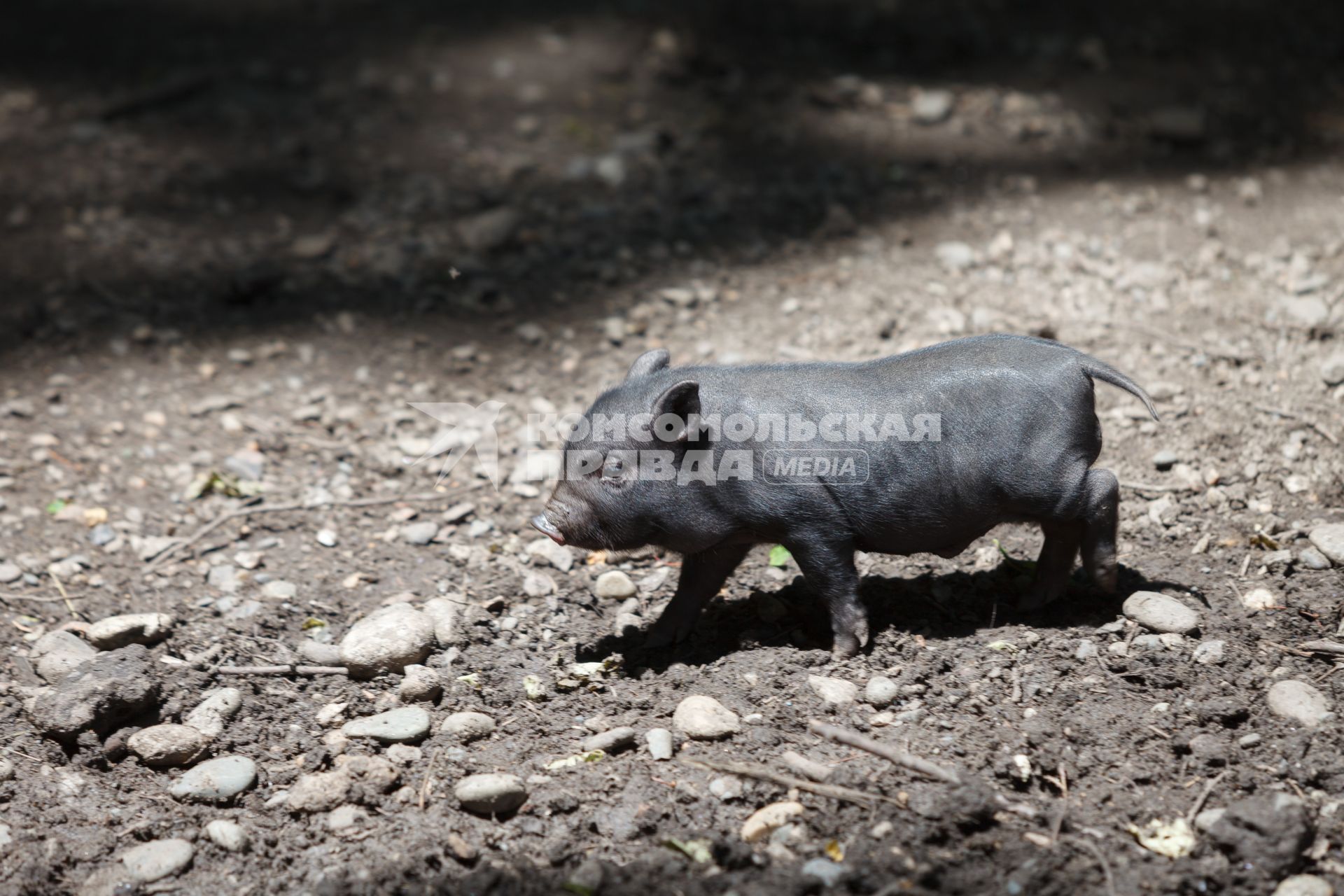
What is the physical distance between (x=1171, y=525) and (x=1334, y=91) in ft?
16.2

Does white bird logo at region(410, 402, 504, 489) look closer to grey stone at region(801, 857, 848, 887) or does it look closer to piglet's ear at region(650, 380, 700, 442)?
piglet's ear at region(650, 380, 700, 442)

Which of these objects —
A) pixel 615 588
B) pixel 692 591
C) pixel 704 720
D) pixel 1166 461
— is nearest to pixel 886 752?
pixel 704 720

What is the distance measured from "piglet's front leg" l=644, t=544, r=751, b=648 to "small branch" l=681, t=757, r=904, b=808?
0.72 meters

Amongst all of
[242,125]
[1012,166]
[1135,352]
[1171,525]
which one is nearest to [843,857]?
[1171,525]

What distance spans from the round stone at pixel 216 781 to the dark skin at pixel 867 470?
119 cm

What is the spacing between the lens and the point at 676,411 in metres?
3.72

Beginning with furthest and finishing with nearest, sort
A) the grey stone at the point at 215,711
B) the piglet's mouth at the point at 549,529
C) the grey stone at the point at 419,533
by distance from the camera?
the grey stone at the point at 419,533 → the piglet's mouth at the point at 549,529 → the grey stone at the point at 215,711

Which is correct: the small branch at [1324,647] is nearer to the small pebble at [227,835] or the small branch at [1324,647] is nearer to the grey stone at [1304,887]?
the grey stone at [1304,887]

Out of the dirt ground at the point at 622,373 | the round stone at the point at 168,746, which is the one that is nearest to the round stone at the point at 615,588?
the dirt ground at the point at 622,373

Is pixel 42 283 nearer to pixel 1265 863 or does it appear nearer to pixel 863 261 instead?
pixel 863 261

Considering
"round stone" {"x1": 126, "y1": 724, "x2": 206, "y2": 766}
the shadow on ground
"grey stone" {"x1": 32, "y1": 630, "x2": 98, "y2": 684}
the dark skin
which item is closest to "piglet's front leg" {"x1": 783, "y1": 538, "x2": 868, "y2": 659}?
the dark skin

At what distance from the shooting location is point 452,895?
3.07 meters

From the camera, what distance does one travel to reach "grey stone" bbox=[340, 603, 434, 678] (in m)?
4.02

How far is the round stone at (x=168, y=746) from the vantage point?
12.0 feet
